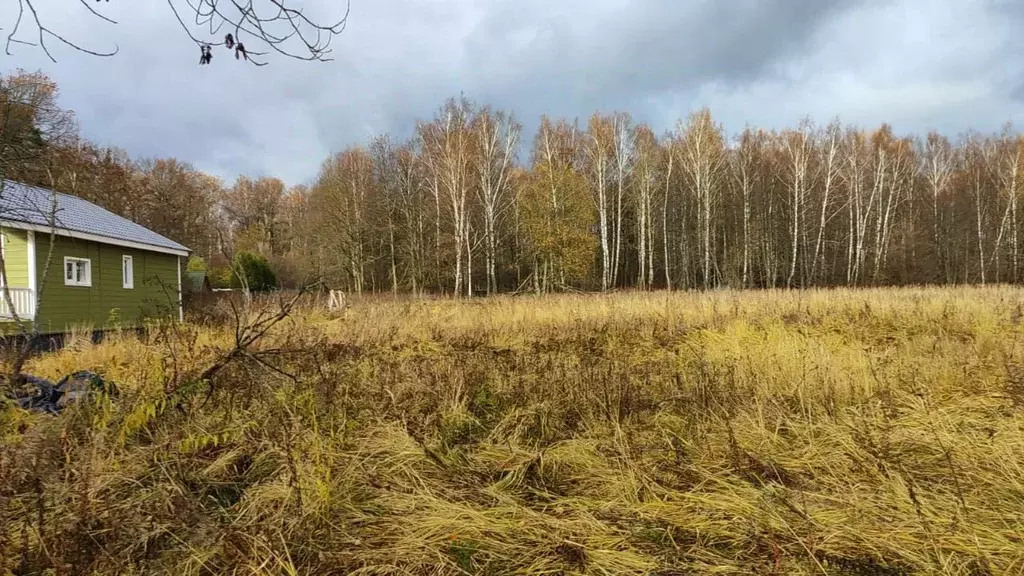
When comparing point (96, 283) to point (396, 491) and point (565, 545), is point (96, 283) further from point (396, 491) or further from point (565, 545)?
point (565, 545)

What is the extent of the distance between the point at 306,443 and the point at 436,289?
29.5 meters

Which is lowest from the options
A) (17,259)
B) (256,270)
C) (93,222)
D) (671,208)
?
(17,259)

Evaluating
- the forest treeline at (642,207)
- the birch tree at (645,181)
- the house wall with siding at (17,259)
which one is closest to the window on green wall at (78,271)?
the house wall with siding at (17,259)

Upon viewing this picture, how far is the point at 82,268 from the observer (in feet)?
46.6

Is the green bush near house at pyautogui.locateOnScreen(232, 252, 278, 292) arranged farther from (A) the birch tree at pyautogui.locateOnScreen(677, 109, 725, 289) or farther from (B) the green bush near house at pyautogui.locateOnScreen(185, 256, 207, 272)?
(A) the birch tree at pyautogui.locateOnScreen(677, 109, 725, 289)

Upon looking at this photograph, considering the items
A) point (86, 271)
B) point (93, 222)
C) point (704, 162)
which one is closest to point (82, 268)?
point (86, 271)

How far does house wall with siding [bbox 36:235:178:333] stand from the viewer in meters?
12.9

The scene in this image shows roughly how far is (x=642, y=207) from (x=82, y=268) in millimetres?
24766

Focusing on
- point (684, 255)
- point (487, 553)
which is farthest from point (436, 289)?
point (487, 553)

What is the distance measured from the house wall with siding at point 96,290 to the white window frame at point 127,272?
0.34ft

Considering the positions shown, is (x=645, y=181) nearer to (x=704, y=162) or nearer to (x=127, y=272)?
(x=704, y=162)

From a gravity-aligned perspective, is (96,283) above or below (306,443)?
above

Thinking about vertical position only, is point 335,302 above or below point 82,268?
below

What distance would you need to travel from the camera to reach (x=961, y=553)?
203cm
